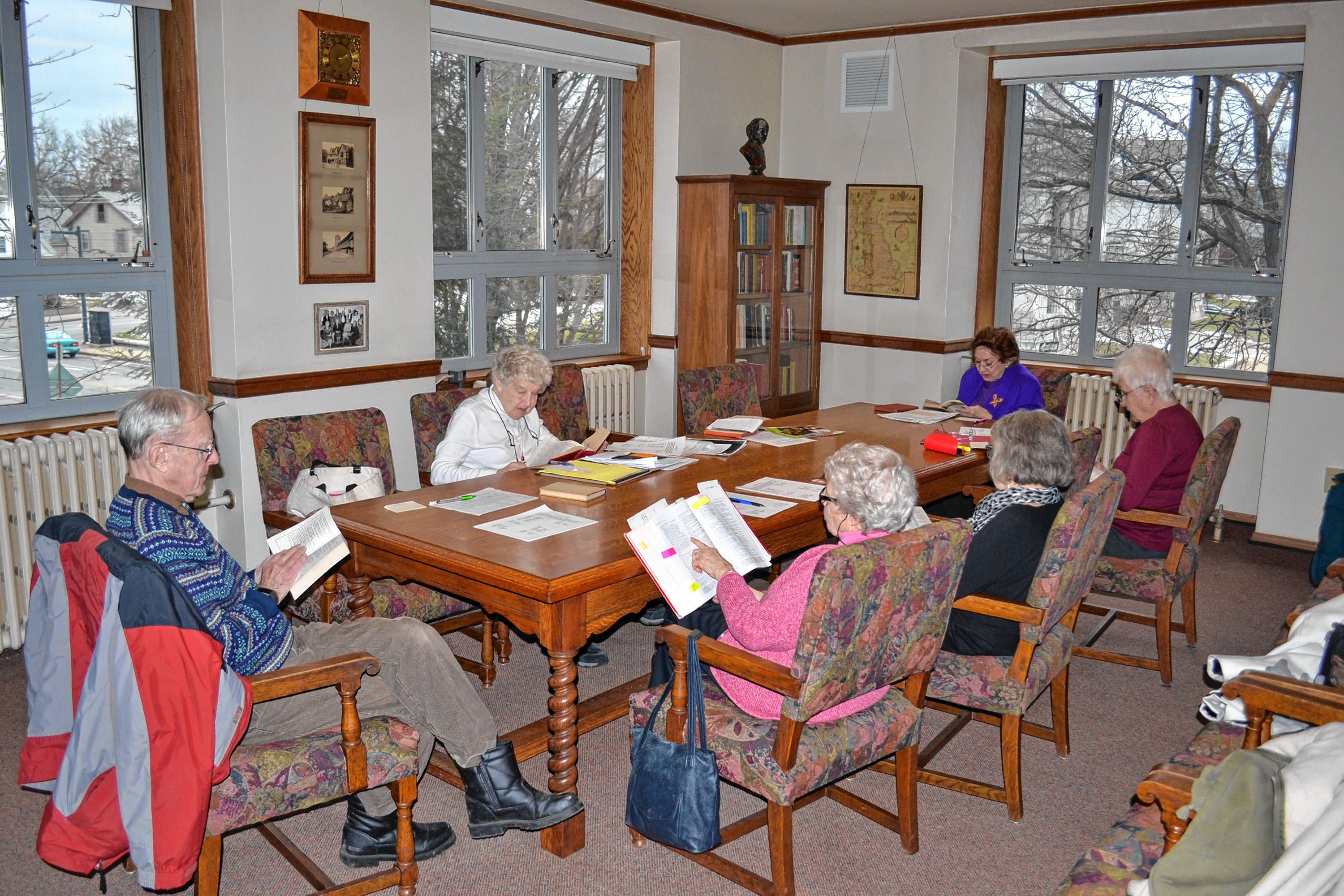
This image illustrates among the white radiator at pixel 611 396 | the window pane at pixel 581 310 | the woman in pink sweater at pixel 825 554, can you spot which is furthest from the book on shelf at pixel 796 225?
the woman in pink sweater at pixel 825 554

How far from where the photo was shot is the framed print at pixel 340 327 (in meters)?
4.64

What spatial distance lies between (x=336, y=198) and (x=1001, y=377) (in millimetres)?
3155

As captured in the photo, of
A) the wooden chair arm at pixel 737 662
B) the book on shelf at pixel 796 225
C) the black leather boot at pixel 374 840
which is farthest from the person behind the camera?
the book on shelf at pixel 796 225

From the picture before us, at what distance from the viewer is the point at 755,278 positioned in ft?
21.2

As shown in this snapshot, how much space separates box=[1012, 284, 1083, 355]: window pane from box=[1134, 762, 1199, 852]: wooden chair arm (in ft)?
16.7

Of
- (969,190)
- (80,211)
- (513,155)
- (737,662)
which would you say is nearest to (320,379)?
(80,211)

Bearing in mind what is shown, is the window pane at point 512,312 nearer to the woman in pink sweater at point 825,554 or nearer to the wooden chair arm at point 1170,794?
the woman in pink sweater at point 825,554

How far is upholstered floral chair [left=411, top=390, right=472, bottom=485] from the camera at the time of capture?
4316mm

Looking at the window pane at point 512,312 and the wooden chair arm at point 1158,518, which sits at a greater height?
the window pane at point 512,312

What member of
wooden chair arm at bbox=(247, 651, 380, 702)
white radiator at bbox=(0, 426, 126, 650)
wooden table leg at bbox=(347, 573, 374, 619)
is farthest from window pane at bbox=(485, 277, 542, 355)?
wooden chair arm at bbox=(247, 651, 380, 702)

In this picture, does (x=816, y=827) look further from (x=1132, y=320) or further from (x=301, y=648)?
(x=1132, y=320)

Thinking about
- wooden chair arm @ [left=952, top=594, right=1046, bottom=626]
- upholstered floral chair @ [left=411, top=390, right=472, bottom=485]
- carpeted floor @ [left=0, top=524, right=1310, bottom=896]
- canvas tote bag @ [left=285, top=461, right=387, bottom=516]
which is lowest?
carpeted floor @ [left=0, top=524, right=1310, bottom=896]

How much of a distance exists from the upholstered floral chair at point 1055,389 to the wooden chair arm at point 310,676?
14.3ft

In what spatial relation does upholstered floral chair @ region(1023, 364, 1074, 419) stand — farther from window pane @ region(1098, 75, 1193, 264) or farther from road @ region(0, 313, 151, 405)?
road @ region(0, 313, 151, 405)
